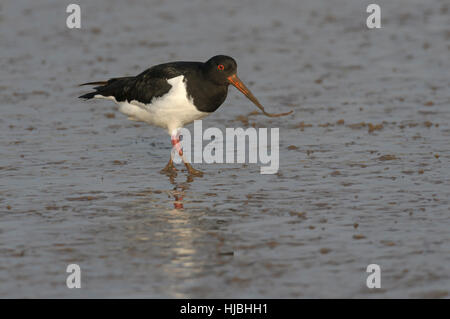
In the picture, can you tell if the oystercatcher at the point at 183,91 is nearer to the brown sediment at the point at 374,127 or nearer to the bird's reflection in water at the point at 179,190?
the bird's reflection in water at the point at 179,190

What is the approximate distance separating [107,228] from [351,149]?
521cm

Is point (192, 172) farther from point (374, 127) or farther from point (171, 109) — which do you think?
point (374, 127)

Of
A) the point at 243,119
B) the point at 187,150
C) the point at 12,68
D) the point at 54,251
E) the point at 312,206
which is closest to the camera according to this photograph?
the point at 54,251

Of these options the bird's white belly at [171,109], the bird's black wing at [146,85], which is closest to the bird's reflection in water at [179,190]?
the bird's white belly at [171,109]

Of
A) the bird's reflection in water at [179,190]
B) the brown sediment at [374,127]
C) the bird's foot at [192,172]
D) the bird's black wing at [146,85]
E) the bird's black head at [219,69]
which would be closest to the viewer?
the bird's reflection in water at [179,190]

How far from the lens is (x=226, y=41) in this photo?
2333cm

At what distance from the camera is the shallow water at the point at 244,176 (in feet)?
29.1

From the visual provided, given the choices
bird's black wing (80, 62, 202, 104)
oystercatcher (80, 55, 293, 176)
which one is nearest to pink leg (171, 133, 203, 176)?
oystercatcher (80, 55, 293, 176)

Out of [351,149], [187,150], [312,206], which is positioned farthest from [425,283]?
[187,150]

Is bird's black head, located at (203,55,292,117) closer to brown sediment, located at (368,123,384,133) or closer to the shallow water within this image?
the shallow water

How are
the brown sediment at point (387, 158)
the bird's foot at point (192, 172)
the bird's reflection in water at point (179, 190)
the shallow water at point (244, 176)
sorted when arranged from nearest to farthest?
the shallow water at point (244, 176) < the bird's reflection in water at point (179, 190) < the bird's foot at point (192, 172) < the brown sediment at point (387, 158)

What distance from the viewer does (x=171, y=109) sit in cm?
1274

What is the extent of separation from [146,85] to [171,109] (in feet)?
2.15
